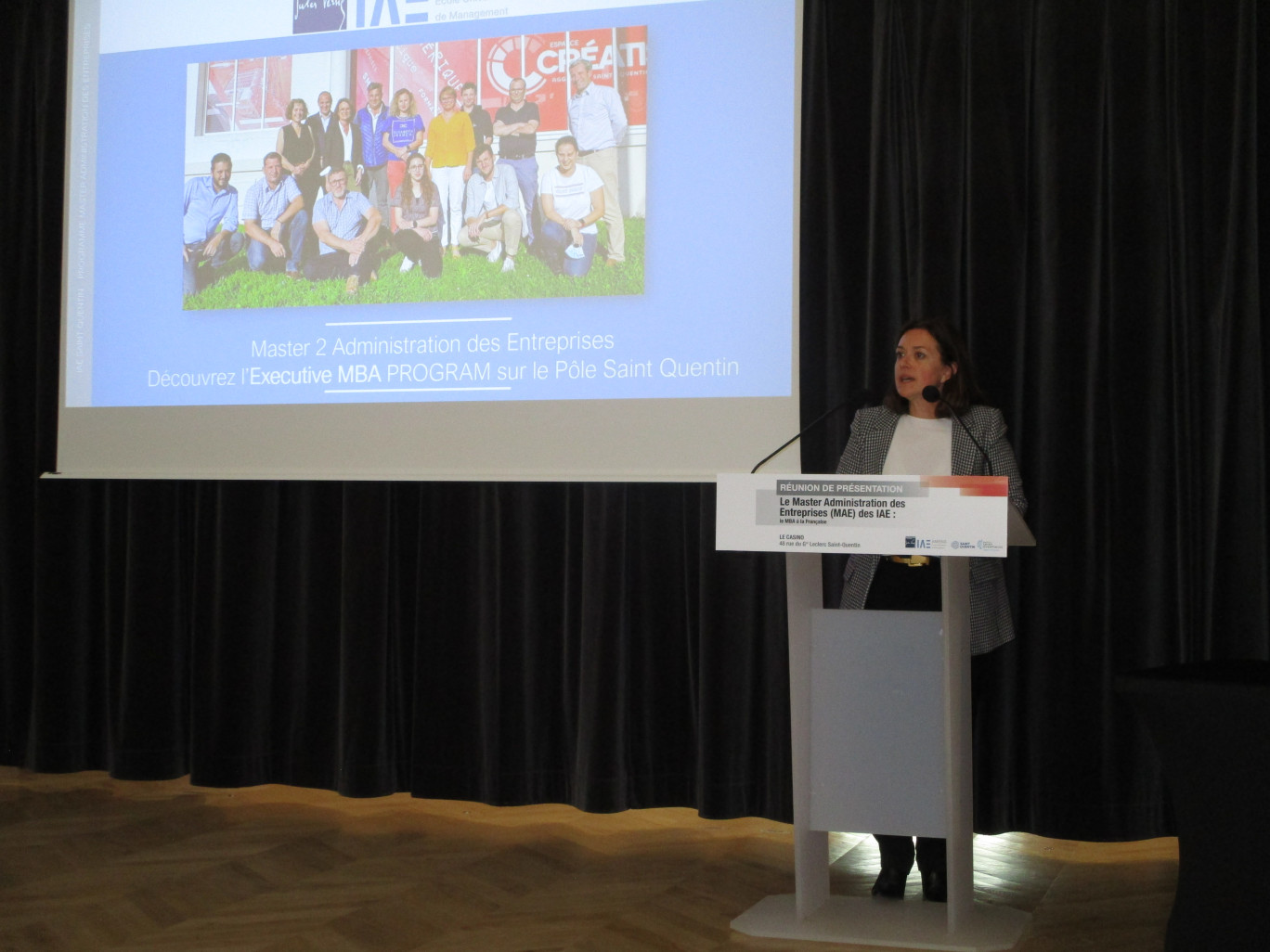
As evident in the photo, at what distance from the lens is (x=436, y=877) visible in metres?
2.90

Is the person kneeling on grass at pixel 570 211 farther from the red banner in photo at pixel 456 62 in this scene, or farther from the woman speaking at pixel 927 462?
the woman speaking at pixel 927 462

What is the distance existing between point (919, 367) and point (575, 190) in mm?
1147

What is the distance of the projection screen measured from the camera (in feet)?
10.2

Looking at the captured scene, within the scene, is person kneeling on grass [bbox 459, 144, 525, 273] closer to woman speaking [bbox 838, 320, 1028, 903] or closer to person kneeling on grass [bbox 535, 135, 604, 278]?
person kneeling on grass [bbox 535, 135, 604, 278]

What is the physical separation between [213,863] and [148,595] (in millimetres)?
1231

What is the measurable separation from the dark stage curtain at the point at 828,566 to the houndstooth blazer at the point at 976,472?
0.61m

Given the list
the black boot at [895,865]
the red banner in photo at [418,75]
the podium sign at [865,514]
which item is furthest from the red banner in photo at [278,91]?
the black boot at [895,865]

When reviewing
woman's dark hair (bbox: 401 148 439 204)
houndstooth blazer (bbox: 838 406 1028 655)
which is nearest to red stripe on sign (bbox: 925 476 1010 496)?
houndstooth blazer (bbox: 838 406 1028 655)

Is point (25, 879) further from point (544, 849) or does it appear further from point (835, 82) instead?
point (835, 82)

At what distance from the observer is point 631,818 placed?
3479mm

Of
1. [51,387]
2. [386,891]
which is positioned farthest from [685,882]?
[51,387]

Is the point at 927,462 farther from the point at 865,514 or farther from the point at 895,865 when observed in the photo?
the point at 895,865

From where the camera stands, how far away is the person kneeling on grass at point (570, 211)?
3193 millimetres

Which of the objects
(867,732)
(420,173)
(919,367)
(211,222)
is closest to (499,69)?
(420,173)
